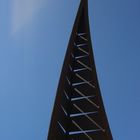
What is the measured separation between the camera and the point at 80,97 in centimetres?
1972

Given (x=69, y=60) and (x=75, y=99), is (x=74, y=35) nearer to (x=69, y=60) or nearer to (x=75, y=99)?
(x=69, y=60)

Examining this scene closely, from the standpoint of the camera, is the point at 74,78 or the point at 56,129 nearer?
the point at 56,129

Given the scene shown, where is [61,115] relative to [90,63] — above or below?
below

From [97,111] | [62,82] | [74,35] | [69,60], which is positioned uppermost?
[74,35]

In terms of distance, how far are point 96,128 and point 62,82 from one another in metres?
2.92

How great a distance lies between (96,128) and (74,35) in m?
5.14

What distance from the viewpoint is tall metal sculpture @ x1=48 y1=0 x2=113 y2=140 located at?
17.8 metres

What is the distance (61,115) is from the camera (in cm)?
1806

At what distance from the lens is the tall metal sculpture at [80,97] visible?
17.8 m

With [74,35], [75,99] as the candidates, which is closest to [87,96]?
[75,99]

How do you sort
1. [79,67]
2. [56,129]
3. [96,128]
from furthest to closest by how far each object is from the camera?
[79,67] < [96,128] < [56,129]

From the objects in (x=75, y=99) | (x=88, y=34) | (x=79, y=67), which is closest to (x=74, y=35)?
(x=88, y=34)

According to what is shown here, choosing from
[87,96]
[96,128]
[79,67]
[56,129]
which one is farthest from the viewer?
[79,67]

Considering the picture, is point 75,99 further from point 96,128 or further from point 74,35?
point 74,35
